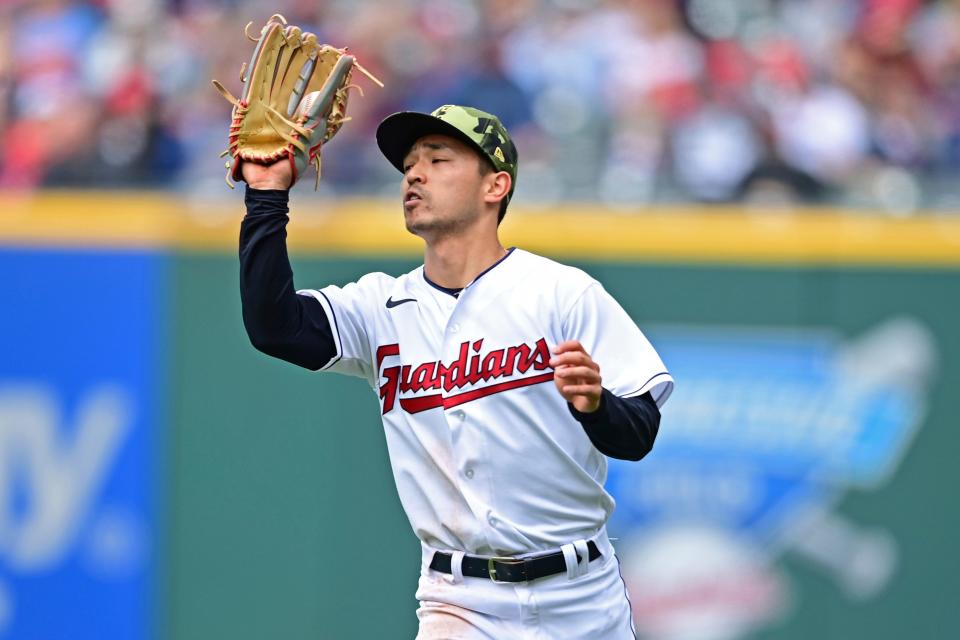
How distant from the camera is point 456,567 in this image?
3.88 m

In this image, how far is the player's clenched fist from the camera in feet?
11.2

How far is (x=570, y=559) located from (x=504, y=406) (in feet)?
1.39

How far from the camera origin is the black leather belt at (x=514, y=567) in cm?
384

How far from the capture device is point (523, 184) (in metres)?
6.99

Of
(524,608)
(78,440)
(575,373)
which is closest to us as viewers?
(575,373)

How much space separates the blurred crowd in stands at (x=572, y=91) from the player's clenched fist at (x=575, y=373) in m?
3.56

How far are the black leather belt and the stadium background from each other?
10.3 feet

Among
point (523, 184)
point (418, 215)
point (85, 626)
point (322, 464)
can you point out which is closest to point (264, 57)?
point (418, 215)

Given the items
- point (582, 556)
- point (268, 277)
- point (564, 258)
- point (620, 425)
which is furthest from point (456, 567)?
point (564, 258)

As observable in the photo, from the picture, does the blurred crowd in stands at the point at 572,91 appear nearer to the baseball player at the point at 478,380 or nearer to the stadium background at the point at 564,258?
the stadium background at the point at 564,258

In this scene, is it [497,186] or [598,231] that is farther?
[598,231]

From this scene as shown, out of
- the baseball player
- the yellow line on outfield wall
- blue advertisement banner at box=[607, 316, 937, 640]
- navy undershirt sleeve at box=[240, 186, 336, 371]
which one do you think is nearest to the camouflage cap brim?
the baseball player

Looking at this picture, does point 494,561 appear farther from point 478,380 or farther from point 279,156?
point 279,156

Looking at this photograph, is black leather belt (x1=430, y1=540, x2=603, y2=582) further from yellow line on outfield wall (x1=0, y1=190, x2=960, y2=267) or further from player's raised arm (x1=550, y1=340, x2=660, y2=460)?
yellow line on outfield wall (x1=0, y1=190, x2=960, y2=267)
